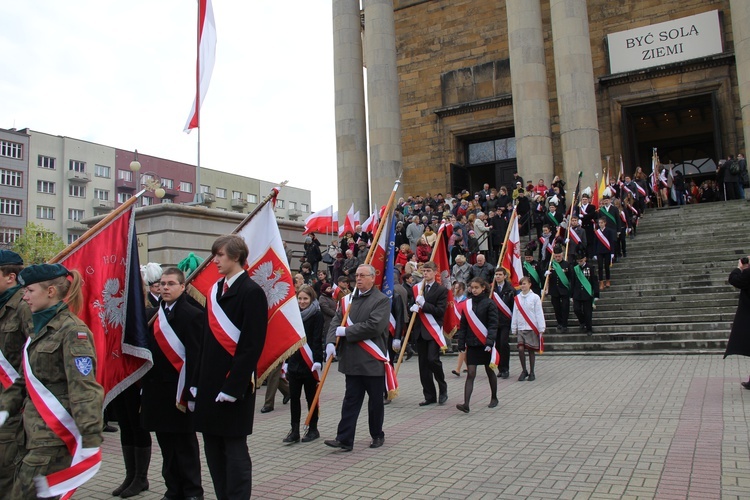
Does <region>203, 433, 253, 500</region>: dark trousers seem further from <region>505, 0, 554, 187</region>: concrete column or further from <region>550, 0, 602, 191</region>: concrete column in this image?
<region>505, 0, 554, 187</region>: concrete column

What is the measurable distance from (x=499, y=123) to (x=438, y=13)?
6427 millimetres

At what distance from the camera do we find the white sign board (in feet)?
82.7

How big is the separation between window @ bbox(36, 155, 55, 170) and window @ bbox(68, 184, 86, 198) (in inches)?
108

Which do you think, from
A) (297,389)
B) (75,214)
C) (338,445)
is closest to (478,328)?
(297,389)

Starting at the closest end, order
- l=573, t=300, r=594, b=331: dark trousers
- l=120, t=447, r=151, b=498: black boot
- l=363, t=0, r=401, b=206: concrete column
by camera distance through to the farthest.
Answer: l=120, t=447, r=151, b=498: black boot → l=573, t=300, r=594, b=331: dark trousers → l=363, t=0, r=401, b=206: concrete column

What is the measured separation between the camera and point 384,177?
2684 cm

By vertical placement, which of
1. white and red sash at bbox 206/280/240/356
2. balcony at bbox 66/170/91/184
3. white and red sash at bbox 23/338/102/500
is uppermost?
balcony at bbox 66/170/91/184

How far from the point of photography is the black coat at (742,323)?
8836 mm

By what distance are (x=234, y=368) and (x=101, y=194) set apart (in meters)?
77.1

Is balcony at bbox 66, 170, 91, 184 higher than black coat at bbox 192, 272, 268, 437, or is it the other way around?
balcony at bbox 66, 170, 91, 184

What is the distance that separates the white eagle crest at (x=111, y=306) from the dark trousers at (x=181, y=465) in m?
0.96

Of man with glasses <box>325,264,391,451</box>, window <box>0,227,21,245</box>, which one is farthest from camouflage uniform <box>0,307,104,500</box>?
window <box>0,227,21,245</box>

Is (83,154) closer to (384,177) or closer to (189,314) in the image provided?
(384,177)

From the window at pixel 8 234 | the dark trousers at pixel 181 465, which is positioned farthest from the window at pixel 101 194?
the dark trousers at pixel 181 465
